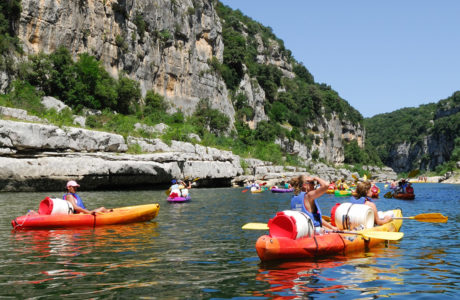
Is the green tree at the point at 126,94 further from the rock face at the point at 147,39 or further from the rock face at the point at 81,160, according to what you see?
the rock face at the point at 81,160

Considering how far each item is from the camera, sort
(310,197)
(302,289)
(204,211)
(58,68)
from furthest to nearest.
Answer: (58,68), (204,211), (310,197), (302,289)

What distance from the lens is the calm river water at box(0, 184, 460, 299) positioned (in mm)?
5617

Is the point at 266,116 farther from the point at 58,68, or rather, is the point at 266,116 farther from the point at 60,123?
the point at 60,123

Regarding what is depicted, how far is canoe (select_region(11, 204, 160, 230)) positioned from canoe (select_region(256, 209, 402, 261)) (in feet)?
20.7

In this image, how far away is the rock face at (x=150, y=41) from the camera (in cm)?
3544

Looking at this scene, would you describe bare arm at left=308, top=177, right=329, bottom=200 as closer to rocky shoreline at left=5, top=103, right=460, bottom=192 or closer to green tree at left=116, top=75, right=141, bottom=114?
rocky shoreline at left=5, top=103, right=460, bottom=192

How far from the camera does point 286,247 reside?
741 cm

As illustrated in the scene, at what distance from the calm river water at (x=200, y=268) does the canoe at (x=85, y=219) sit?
1.19 ft

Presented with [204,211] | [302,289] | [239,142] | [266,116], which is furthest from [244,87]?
[302,289]

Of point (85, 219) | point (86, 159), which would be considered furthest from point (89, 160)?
point (85, 219)

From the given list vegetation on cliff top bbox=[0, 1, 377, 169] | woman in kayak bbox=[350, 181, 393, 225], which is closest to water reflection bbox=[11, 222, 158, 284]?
woman in kayak bbox=[350, 181, 393, 225]

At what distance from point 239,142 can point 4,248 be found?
47.8m

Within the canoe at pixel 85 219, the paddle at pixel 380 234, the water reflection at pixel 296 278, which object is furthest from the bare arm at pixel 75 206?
the paddle at pixel 380 234

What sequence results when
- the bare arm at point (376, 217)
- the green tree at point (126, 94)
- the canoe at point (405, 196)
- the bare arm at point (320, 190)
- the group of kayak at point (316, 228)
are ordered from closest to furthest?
the group of kayak at point (316, 228)
the bare arm at point (320, 190)
the bare arm at point (376, 217)
the canoe at point (405, 196)
the green tree at point (126, 94)
